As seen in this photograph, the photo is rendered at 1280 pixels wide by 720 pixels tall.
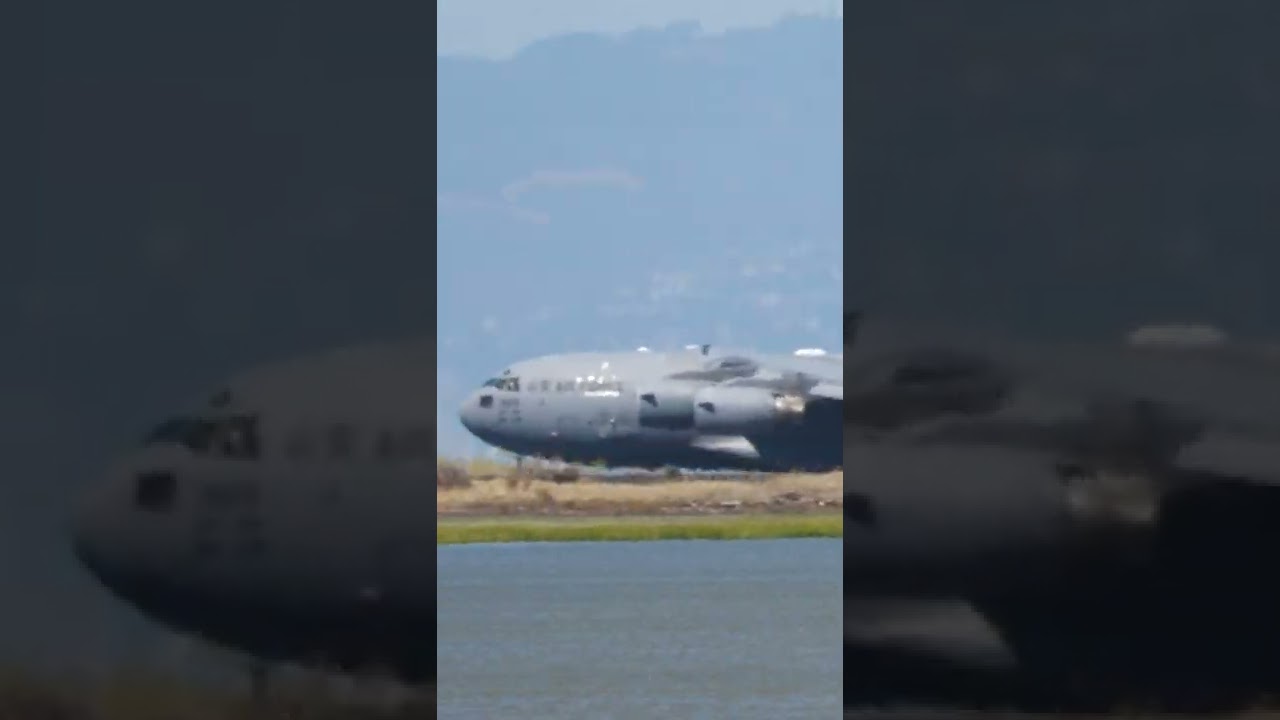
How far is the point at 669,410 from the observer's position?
164 ft

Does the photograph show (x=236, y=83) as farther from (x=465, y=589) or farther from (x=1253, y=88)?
(x=465, y=589)

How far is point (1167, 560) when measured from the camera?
4773 millimetres

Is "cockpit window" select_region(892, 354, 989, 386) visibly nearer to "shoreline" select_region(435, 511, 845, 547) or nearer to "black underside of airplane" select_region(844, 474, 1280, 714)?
"black underside of airplane" select_region(844, 474, 1280, 714)

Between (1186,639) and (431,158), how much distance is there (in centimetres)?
161

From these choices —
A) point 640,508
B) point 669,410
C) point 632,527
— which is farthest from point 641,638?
point 669,410

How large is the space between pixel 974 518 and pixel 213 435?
1.38m

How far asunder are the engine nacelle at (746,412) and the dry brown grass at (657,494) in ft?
3.42

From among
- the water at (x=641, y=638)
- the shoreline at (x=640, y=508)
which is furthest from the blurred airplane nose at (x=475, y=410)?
the water at (x=641, y=638)

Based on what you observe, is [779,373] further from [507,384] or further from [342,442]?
[342,442]

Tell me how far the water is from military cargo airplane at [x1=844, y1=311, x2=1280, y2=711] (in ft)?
37.3

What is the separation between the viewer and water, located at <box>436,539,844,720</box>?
17609 mm

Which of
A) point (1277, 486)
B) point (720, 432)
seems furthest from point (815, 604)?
point (1277, 486)

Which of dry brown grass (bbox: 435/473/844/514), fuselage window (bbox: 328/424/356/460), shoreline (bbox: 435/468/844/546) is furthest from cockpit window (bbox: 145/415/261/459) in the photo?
dry brown grass (bbox: 435/473/844/514)

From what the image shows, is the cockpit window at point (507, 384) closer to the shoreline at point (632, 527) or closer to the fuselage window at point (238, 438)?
the shoreline at point (632, 527)
